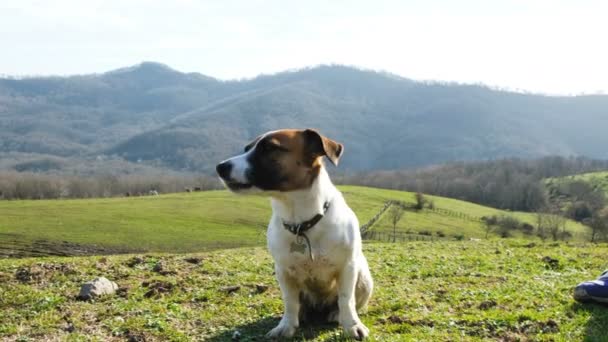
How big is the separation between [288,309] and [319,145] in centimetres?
243

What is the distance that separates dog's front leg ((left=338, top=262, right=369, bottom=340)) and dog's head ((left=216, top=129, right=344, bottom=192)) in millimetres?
1371

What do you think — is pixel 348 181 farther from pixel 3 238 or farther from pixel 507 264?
pixel 507 264

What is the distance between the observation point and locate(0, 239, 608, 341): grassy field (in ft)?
26.3

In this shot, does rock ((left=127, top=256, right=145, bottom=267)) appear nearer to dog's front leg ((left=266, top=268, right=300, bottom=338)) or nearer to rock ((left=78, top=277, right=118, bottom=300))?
rock ((left=78, top=277, right=118, bottom=300))

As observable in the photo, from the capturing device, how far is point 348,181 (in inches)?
7771

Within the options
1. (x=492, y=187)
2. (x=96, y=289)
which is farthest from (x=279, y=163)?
(x=492, y=187)

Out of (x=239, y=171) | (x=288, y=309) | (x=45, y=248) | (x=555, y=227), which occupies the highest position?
(x=239, y=171)

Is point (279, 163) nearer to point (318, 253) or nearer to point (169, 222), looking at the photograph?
point (318, 253)

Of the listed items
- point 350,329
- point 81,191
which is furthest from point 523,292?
point 81,191

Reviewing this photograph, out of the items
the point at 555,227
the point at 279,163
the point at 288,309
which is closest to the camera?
the point at 279,163

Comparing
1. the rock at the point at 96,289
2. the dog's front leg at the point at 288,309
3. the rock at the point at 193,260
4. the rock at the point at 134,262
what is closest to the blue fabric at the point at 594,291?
the dog's front leg at the point at 288,309

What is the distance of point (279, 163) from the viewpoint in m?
7.13

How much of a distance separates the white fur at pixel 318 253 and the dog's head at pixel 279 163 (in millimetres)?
190

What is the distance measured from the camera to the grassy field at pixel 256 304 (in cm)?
802
